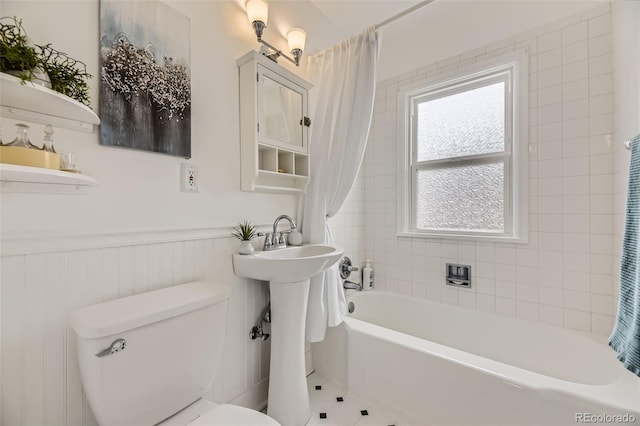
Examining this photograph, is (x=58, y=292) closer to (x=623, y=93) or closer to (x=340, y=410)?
(x=340, y=410)

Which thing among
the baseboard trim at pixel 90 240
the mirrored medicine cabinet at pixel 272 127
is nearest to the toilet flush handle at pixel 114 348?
the baseboard trim at pixel 90 240

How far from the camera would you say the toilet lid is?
88 centimetres

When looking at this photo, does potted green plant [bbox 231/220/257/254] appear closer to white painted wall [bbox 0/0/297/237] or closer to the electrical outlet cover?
white painted wall [bbox 0/0/297/237]

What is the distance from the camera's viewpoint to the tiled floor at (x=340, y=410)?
1.44 metres

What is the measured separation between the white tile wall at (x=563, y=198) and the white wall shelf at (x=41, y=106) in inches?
86.4

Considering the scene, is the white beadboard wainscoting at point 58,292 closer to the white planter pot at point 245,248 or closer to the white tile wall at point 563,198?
the white planter pot at point 245,248

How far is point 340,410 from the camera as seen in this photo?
153 cm

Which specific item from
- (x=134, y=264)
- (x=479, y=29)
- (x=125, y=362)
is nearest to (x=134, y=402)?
(x=125, y=362)

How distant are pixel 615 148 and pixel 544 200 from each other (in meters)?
0.41

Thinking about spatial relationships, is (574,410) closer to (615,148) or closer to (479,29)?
(615,148)

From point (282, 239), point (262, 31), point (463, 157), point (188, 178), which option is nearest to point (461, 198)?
point (463, 157)

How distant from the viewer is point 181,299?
950 mm

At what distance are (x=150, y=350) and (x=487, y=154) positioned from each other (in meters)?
2.25

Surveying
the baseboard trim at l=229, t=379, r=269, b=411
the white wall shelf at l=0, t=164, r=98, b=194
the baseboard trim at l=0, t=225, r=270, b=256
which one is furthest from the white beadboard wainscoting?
the baseboard trim at l=229, t=379, r=269, b=411
